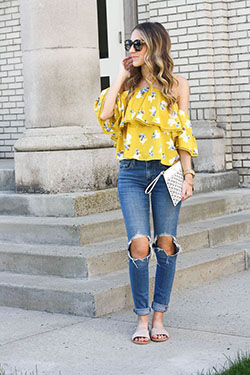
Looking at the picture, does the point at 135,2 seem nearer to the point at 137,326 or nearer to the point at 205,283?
the point at 205,283

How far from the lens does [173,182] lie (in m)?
5.09

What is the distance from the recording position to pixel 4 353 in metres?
5.08

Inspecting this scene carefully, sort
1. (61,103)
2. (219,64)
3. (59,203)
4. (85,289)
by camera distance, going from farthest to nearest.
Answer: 1. (219,64)
2. (61,103)
3. (59,203)
4. (85,289)

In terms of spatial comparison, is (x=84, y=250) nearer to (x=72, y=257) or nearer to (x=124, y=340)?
(x=72, y=257)

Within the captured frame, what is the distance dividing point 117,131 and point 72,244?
5.48 ft

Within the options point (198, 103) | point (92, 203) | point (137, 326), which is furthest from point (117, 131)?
point (198, 103)

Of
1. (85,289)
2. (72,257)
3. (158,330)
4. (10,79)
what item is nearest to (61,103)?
(72,257)

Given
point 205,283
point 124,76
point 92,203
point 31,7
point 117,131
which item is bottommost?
point 205,283

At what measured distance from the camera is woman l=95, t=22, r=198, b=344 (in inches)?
201

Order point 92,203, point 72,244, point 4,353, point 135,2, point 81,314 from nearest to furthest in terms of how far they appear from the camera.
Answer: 1. point 4,353
2. point 81,314
3. point 72,244
4. point 92,203
5. point 135,2

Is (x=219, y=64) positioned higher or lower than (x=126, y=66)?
higher

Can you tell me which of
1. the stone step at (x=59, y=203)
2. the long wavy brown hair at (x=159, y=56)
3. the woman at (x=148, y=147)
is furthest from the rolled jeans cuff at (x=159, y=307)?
the stone step at (x=59, y=203)

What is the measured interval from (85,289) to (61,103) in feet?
7.36

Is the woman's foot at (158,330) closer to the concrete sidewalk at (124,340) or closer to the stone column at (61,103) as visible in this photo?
the concrete sidewalk at (124,340)
